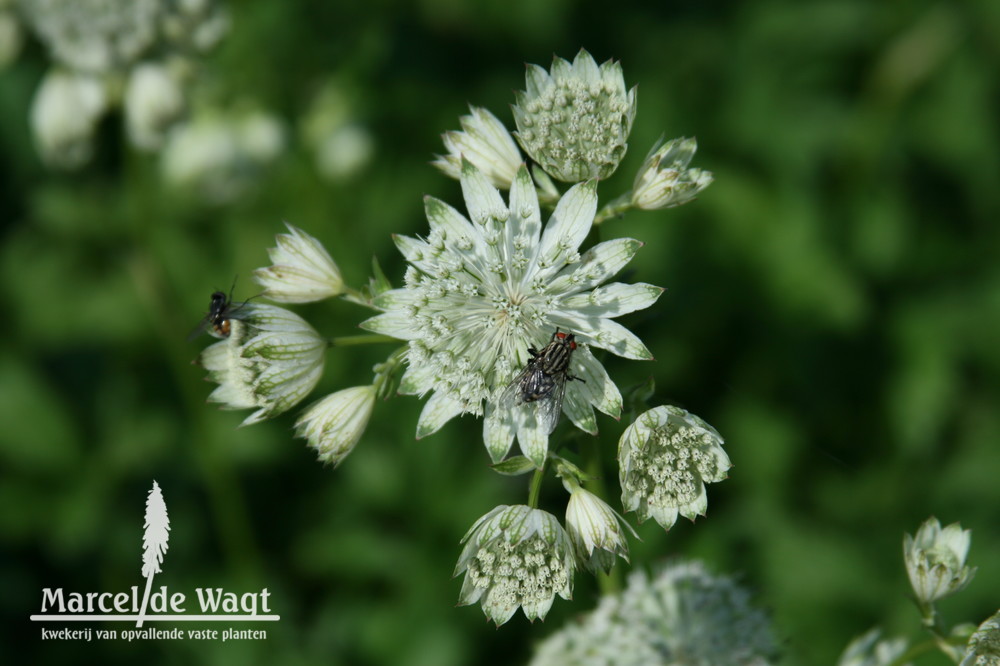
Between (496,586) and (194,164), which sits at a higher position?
(194,164)

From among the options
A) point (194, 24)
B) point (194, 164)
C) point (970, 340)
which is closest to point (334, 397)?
point (194, 24)

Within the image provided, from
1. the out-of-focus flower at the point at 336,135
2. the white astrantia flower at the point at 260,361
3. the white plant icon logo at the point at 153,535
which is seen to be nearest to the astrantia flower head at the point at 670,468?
the white astrantia flower at the point at 260,361

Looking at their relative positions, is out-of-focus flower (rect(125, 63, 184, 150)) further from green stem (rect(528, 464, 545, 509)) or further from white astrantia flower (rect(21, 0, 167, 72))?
green stem (rect(528, 464, 545, 509))

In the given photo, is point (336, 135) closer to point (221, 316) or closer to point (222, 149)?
point (222, 149)

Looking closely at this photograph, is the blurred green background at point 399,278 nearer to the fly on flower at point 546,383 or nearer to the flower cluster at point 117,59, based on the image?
the flower cluster at point 117,59

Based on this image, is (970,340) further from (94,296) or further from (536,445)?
(94,296)

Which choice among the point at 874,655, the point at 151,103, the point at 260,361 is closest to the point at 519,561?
the point at 260,361
